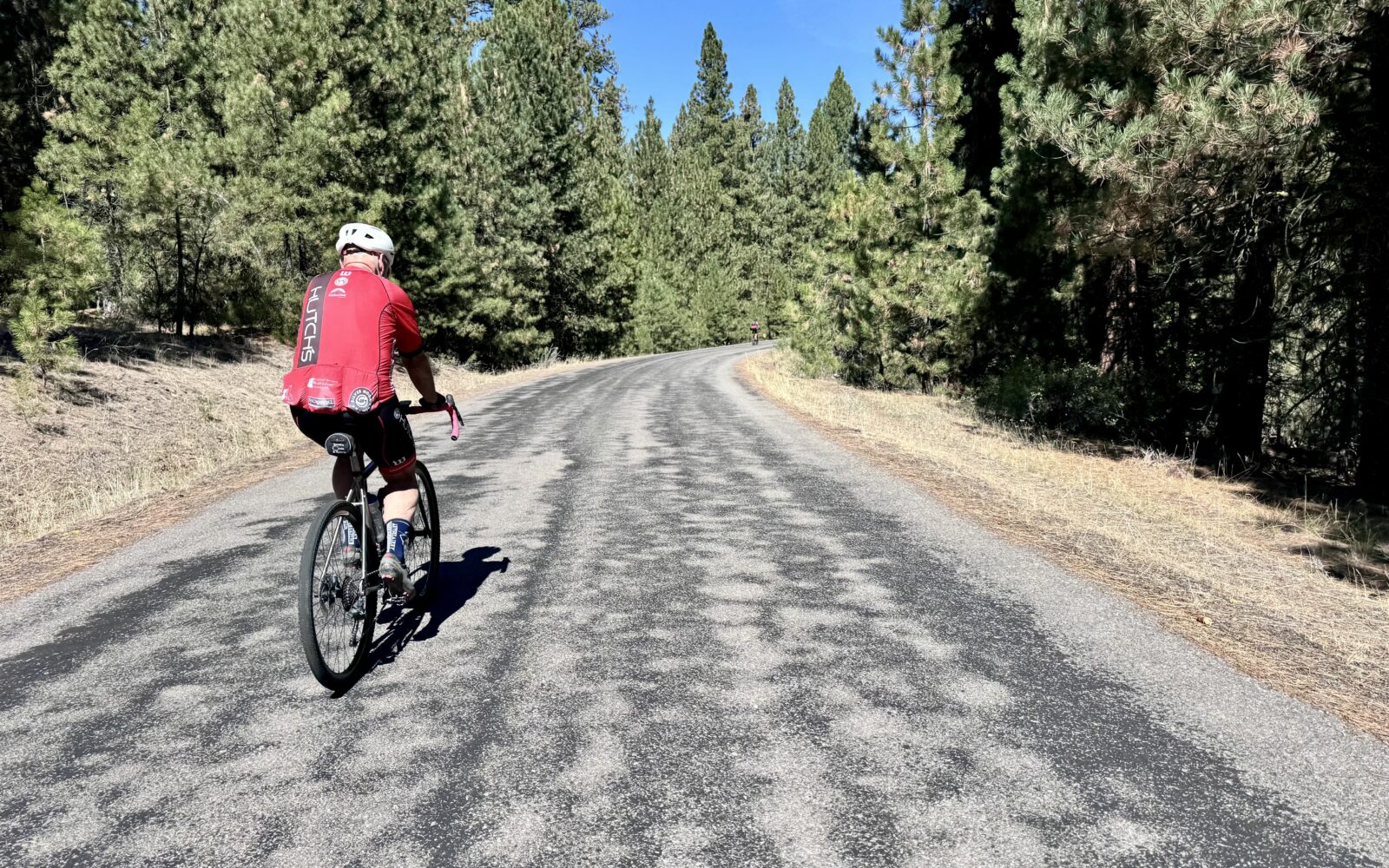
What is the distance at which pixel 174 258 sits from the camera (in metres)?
18.8

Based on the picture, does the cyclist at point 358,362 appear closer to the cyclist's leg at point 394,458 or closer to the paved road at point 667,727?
the cyclist's leg at point 394,458

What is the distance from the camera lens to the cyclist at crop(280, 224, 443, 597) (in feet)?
11.4

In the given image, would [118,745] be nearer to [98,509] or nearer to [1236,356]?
[98,509]

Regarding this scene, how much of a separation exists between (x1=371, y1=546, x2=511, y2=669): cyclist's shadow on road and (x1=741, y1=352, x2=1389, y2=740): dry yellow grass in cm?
428

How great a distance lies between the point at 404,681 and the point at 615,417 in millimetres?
10837

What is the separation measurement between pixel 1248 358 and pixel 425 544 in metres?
12.1

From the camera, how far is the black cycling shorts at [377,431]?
3.58m

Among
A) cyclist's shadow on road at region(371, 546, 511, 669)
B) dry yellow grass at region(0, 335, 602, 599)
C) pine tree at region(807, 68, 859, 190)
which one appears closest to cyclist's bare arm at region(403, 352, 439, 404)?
cyclist's shadow on road at region(371, 546, 511, 669)

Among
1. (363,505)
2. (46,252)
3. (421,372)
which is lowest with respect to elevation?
(363,505)

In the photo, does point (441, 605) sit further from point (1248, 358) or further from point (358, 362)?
point (1248, 358)

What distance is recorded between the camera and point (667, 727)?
3182mm

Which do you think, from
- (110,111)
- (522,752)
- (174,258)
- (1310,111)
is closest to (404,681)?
(522,752)

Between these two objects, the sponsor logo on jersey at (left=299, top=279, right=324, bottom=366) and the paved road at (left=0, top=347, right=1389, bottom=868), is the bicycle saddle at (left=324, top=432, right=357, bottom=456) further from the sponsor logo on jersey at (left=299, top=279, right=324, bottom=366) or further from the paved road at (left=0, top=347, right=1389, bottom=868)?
the paved road at (left=0, top=347, right=1389, bottom=868)

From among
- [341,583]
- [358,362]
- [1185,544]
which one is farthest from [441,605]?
[1185,544]
